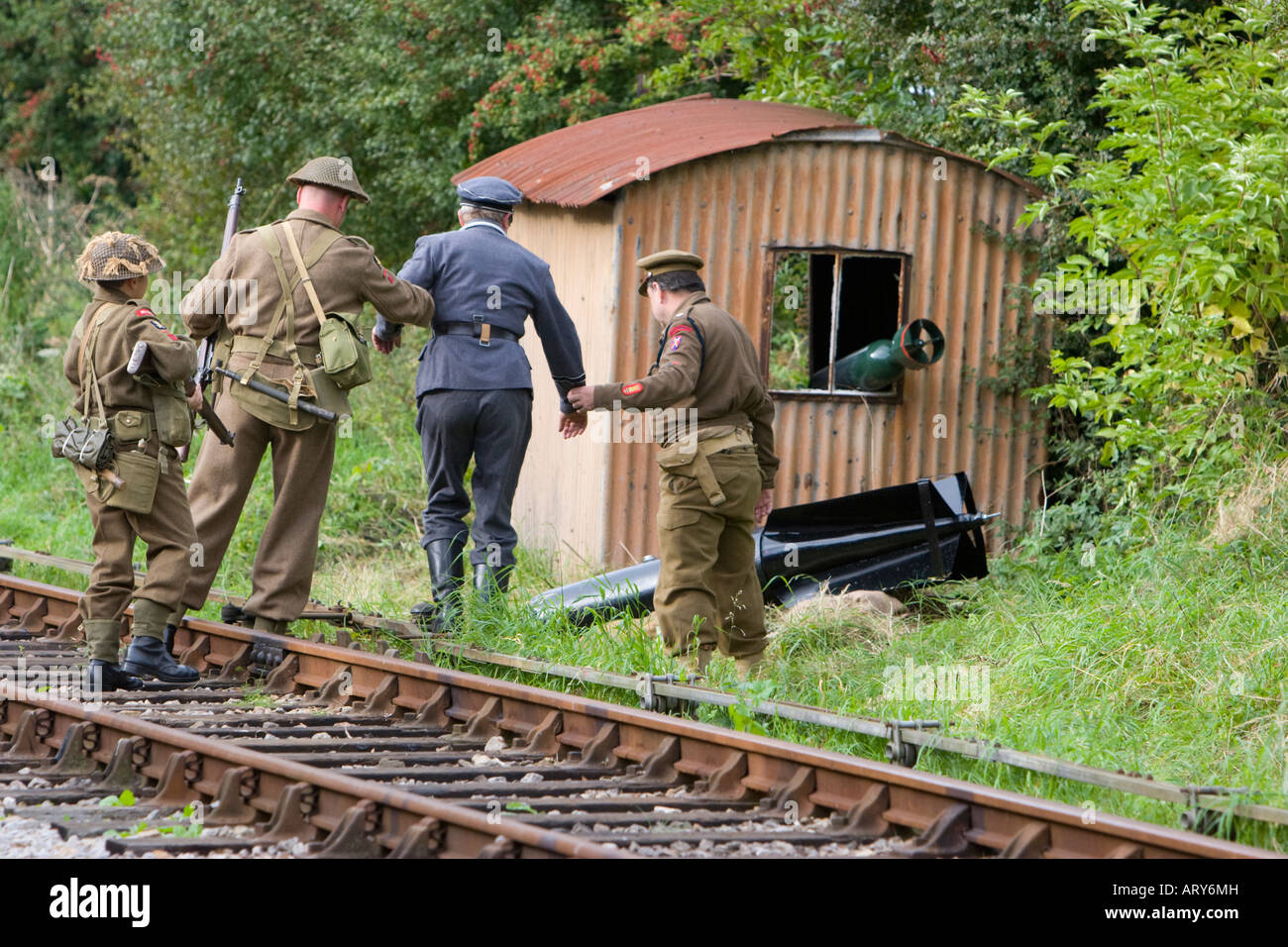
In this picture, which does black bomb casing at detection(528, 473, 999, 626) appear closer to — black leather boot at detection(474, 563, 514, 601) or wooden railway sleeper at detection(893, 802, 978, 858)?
black leather boot at detection(474, 563, 514, 601)

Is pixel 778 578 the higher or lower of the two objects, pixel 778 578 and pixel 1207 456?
the lower

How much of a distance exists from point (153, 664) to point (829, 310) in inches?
275

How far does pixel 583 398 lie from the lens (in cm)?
711

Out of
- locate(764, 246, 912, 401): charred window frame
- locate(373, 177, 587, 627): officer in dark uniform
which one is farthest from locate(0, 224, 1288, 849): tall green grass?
locate(764, 246, 912, 401): charred window frame

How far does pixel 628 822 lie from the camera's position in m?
4.61

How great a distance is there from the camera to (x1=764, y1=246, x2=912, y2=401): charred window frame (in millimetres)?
10141

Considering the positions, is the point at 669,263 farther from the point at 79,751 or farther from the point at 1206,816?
the point at 1206,816

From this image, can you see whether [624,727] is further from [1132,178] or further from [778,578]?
[1132,178]

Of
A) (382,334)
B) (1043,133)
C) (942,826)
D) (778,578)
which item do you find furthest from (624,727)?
(1043,133)

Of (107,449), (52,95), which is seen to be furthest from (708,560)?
(52,95)

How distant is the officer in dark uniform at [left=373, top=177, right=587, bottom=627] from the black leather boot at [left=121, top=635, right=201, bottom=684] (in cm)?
125

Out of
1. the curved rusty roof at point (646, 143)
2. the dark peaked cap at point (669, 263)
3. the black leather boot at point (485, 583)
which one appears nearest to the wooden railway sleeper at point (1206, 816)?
the dark peaked cap at point (669, 263)

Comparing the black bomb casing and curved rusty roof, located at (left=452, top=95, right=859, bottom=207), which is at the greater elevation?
curved rusty roof, located at (left=452, top=95, right=859, bottom=207)

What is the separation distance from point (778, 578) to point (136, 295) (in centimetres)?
405
